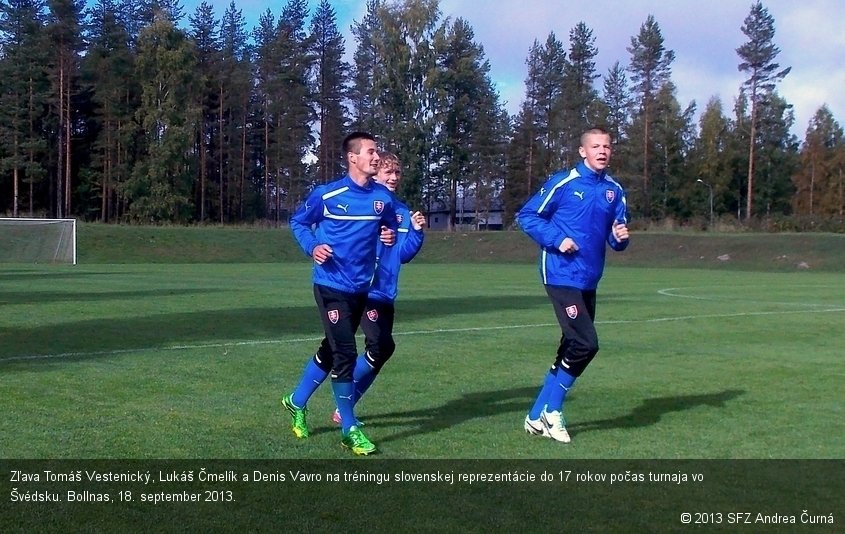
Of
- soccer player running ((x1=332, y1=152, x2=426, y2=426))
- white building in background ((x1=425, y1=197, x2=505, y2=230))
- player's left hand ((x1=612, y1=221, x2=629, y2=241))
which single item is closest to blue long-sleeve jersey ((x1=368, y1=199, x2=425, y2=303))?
soccer player running ((x1=332, y1=152, x2=426, y2=426))

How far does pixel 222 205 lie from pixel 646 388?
3127 inches

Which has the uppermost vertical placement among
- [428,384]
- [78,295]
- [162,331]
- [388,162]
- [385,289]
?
[388,162]

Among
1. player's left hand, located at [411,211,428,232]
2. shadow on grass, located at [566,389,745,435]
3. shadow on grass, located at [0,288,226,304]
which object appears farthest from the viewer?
shadow on grass, located at [0,288,226,304]

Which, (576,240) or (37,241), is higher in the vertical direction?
(576,240)

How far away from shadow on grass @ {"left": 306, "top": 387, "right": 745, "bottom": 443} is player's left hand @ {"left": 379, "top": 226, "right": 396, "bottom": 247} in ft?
4.45

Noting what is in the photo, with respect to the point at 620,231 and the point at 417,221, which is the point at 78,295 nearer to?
the point at 417,221

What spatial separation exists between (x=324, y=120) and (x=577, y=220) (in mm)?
79809

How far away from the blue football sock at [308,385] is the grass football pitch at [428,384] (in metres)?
0.25

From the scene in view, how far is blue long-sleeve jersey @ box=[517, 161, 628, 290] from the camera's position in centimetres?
699

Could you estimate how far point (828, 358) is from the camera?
11.6 metres

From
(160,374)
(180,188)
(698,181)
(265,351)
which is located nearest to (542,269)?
(160,374)

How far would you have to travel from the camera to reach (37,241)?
47406 mm

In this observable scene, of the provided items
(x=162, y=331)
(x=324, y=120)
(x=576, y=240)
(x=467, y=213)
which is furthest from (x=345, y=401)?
(x=467, y=213)

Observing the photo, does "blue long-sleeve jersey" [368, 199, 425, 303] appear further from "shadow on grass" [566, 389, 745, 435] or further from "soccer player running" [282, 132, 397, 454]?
"shadow on grass" [566, 389, 745, 435]
